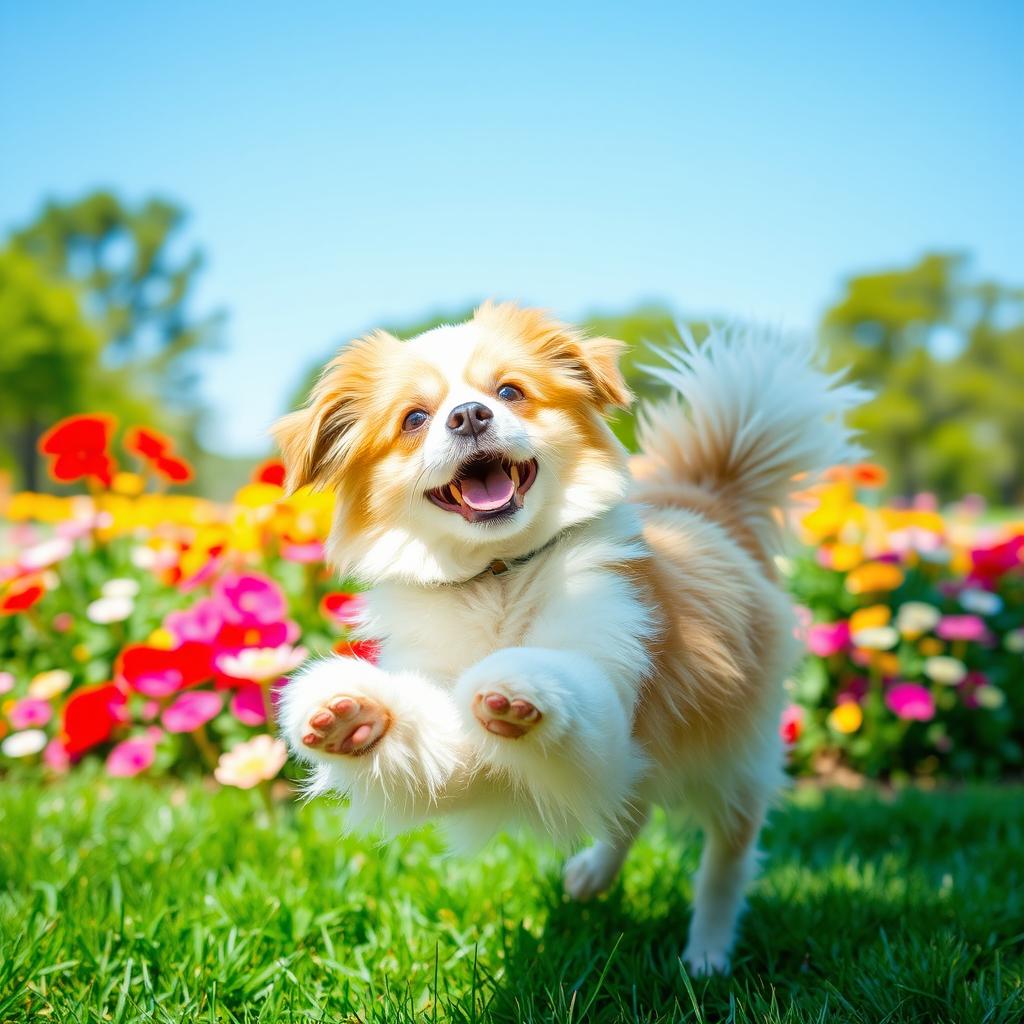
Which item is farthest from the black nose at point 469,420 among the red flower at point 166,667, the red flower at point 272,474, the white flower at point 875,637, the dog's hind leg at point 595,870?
the white flower at point 875,637

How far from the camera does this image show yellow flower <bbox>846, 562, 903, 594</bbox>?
5301 millimetres

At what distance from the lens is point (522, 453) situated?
2.14m

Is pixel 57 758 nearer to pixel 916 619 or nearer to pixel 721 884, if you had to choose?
pixel 721 884

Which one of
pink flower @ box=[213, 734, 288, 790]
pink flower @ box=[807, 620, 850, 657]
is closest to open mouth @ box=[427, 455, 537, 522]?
pink flower @ box=[213, 734, 288, 790]

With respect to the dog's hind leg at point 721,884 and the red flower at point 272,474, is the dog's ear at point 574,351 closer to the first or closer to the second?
the dog's hind leg at point 721,884

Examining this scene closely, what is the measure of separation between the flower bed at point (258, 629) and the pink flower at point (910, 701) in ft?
0.03

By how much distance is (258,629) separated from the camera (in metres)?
3.86

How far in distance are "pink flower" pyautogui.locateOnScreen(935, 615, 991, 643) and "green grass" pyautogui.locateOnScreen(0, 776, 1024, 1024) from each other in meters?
1.51

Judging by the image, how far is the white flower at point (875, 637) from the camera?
496 centimetres

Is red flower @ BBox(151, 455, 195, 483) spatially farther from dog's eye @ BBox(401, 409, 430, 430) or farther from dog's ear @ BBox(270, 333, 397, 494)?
dog's eye @ BBox(401, 409, 430, 430)

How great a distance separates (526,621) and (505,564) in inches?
6.7

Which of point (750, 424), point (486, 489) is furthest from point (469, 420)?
point (750, 424)

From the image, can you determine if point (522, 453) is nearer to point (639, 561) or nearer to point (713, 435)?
point (639, 561)

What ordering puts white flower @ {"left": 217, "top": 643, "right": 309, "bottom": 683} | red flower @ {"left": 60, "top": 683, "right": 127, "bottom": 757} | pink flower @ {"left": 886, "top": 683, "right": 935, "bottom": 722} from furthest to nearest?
pink flower @ {"left": 886, "top": 683, "right": 935, "bottom": 722} < red flower @ {"left": 60, "top": 683, "right": 127, "bottom": 757} < white flower @ {"left": 217, "top": 643, "right": 309, "bottom": 683}
